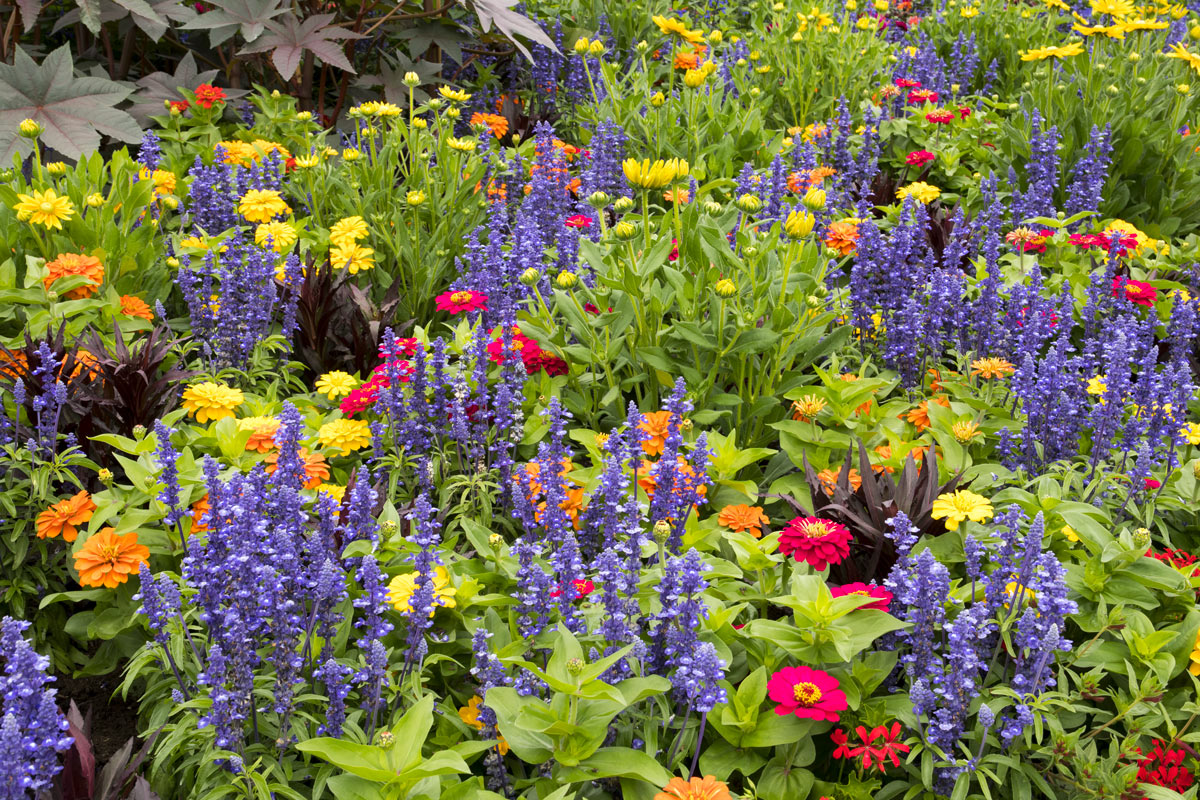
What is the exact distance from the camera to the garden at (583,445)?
6.46 ft

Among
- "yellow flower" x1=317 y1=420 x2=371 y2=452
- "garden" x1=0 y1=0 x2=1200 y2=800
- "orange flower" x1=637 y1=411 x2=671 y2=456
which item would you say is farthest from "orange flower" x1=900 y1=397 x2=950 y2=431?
"yellow flower" x1=317 y1=420 x2=371 y2=452

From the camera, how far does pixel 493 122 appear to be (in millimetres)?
5223

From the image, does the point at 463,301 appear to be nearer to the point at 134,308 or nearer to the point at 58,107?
the point at 134,308

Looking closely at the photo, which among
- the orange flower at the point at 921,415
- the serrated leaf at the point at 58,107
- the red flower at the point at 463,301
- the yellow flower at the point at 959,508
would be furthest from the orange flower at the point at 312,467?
the serrated leaf at the point at 58,107

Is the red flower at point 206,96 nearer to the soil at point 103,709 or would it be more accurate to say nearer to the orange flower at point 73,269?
the orange flower at point 73,269

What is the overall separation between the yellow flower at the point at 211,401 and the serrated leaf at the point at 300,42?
2028 millimetres

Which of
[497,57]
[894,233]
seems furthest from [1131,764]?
[497,57]

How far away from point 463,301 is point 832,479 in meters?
1.48

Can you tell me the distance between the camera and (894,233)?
352cm

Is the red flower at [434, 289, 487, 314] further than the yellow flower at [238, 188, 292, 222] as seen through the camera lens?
No

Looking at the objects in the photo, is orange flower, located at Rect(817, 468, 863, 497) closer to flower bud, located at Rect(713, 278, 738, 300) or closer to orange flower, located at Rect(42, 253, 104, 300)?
flower bud, located at Rect(713, 278, 738, 300)

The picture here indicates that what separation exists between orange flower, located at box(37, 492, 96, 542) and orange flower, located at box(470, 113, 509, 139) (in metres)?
3.10

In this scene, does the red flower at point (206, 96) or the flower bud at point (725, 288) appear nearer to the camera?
the flower bud at point (725, 288)

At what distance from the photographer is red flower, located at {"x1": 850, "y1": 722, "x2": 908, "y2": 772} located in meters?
1.93
